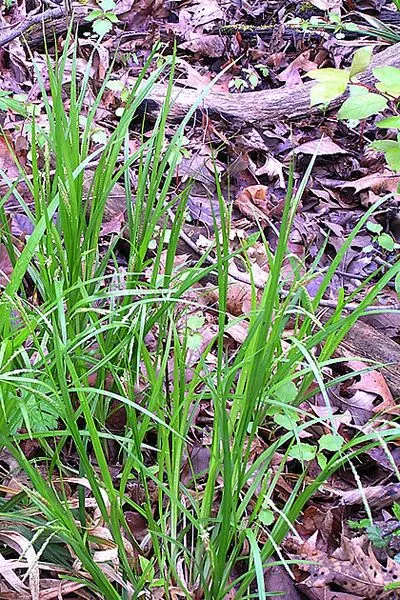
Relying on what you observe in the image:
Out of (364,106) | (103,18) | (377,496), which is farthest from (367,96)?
(103,18)

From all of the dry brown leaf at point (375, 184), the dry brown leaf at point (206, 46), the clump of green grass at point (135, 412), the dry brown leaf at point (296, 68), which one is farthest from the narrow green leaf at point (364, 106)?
the dry brown leaf at point (206, 46)

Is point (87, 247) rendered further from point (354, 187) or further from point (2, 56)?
point (2, 56)

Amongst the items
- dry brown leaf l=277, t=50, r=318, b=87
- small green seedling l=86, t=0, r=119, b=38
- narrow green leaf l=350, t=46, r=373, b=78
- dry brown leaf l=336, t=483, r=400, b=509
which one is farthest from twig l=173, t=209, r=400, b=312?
dry brown leaf l=277, t=50, r=318, b=87

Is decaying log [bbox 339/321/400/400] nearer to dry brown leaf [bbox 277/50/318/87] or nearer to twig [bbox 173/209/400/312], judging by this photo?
twig [bbox 173/209/400/312]

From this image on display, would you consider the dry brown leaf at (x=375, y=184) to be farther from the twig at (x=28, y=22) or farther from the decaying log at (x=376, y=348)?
the twig at (x=28, y=22)

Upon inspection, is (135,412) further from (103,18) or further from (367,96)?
(103,18)

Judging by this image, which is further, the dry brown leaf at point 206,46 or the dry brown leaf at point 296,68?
the dry brown leaf at point 206,46

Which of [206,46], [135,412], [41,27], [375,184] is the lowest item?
[375,184]

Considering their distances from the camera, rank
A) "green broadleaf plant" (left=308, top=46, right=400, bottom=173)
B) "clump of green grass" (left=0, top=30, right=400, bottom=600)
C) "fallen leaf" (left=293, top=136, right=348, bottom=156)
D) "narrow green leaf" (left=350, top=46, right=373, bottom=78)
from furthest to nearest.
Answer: "fallen leaf" (left=293, top=136, right=348, bottom=156) → "narrow green leaf" (left=350, top=46, right=373, bottom=78) → "green broadleaf plant" (left=308, top=46, right=400, bottom=173) → "clump of green grass" (left=0, top=30, right=400, bottom=600)
